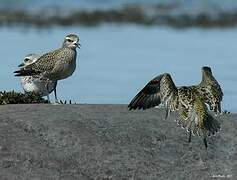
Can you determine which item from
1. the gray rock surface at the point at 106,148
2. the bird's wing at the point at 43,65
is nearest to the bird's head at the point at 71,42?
the bird's wing at the point at 43,65

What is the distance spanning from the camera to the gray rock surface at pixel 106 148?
1416 centimetres

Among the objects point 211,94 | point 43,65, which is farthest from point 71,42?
point 211,94

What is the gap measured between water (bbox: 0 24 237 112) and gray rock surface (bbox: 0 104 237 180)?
330 inches

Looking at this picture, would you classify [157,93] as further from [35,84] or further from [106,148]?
[35,84]

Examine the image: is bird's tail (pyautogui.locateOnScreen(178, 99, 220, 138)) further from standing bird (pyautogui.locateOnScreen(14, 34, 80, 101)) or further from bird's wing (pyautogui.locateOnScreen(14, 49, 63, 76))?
bird's wing (pyautogui.locateOnScreen(14, 49, 63, 76))

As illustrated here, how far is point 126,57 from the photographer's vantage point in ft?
106

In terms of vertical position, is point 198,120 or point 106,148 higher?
point 198,120

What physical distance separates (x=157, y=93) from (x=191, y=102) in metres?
0.59

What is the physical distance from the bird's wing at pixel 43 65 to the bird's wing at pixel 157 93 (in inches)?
129

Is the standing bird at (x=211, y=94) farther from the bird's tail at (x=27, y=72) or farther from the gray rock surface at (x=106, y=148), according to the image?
the bird's tail at (x=27, y=72)

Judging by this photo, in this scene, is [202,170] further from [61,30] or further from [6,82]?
[61,30]

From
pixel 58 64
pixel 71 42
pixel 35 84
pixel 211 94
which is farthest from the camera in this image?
pixel 35 84

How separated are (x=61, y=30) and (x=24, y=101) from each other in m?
26.3

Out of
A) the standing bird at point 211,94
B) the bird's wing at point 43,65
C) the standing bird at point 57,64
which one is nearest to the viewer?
the standing bird at point 211,94
